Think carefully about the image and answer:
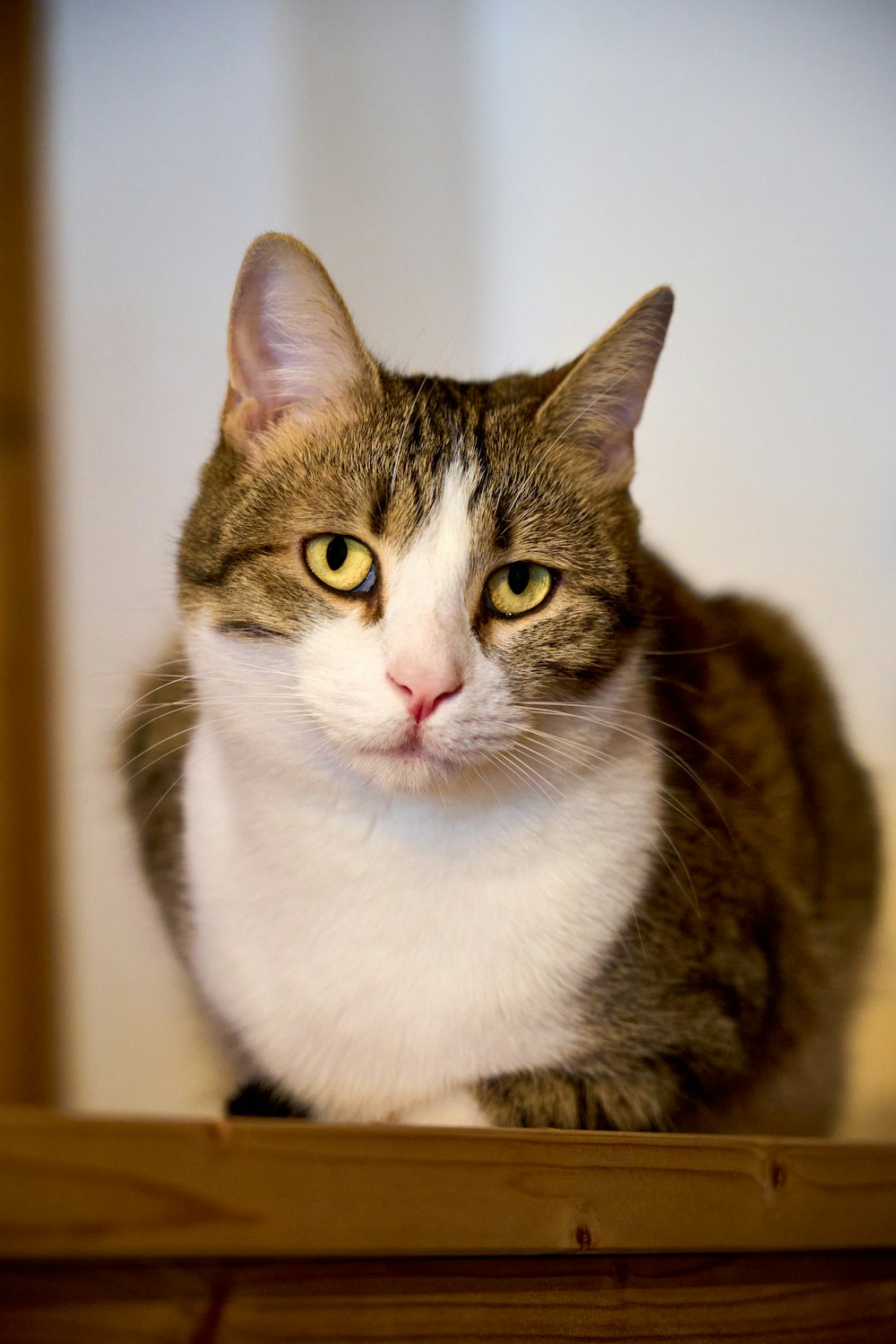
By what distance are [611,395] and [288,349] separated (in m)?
0.37

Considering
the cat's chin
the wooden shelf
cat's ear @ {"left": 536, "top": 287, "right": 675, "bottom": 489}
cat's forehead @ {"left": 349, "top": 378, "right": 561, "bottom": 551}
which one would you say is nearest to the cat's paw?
the wooden shelf

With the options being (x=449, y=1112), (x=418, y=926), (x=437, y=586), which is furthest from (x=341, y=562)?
(x=449, y=1112)

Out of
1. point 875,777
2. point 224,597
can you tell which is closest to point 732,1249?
point 224,597

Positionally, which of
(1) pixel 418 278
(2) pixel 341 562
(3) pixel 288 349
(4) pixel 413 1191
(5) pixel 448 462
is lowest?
(4) pixel 413 1191

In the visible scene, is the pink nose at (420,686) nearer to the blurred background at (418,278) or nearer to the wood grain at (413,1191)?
the wood grain at (413,1191)

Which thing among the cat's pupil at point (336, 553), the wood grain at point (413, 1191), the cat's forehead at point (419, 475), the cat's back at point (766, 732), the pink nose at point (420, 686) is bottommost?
the wood grain at point (413, 1191)

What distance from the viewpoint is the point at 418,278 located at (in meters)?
1.83

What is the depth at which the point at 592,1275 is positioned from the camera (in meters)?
0.92

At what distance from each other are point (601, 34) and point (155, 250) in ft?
2.82

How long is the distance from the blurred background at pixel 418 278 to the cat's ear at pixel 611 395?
1.34 feet

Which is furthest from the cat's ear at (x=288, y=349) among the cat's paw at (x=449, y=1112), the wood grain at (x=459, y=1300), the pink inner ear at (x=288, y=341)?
the wood grain at (x=459, y=1300)

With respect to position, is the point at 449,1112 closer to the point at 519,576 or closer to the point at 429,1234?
the point at 429,1234

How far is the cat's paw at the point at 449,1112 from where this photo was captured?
1113mm

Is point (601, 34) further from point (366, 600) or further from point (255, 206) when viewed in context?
point (366, 600)
